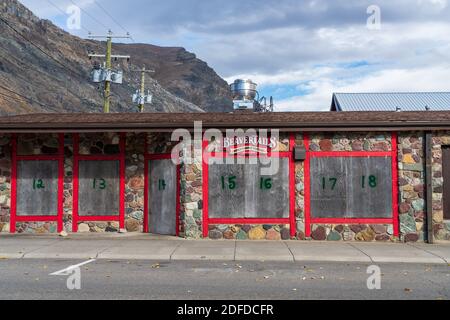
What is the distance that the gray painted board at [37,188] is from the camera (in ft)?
49.5

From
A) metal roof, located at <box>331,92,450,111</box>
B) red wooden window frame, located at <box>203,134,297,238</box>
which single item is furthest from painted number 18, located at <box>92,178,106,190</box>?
metal roof, located at <box>331,92,450,111</box>

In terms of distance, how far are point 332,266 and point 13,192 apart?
9.83m

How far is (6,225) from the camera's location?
595 inches

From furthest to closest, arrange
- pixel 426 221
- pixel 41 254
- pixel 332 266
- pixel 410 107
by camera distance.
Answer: pixel 410 107 → pixel 426 221 → pixel 41 254 → pixel 332 266

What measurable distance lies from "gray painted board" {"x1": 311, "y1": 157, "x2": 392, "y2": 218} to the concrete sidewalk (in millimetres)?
1018

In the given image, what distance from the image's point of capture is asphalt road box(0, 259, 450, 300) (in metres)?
7.60

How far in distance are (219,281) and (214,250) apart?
132 inches

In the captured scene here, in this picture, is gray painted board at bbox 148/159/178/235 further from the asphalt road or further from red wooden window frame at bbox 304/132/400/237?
the asphalt road

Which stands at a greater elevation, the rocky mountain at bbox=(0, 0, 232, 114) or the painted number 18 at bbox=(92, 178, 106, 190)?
the rocky mountain at bbox=(0, 0, 232, 114)

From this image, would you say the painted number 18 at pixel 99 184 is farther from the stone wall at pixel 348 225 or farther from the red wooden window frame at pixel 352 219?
the red wooden window frame at pixel 352 219

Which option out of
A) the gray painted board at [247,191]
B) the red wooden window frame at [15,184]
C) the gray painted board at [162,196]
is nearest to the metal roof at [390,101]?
the gray painted board at [247,191]

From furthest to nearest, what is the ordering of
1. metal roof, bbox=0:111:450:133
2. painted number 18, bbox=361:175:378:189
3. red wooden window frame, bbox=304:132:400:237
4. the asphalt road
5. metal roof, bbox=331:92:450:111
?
1. metal roof, bbox=331:92:450:111
2. painted number 18, bbox=361:175:378:189
3. red wooden window frame, bbox=304:132:400:237
4. metal roof, bbox=0:111:450:133
5. the asphalt road
